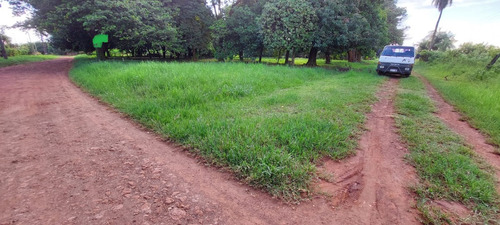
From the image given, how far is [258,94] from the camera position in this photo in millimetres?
6043

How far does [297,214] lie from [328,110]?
118 inches

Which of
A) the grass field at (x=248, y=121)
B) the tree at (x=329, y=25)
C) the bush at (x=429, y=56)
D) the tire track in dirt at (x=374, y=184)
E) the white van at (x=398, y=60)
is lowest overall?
the tire track in dirt at (x=374, y=184)

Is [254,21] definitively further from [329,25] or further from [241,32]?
[329,25]

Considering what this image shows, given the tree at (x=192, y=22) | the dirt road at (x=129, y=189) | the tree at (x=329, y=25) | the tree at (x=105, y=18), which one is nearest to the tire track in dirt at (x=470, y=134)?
the dirt road at (x=129, y=189)

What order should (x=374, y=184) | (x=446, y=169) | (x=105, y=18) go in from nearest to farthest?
(x=374, y=184), (x=446, y=169), (x=105, y=18)

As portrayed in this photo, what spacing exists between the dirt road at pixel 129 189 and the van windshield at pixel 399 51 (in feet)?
33.9

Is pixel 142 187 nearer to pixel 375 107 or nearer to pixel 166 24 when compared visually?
pixel 375 107

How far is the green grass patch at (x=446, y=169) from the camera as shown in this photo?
2.05 m

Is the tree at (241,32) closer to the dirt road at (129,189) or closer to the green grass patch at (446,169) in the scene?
the green grass patch at (446,169)

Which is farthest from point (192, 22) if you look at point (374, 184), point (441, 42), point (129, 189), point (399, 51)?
point (441, 42)

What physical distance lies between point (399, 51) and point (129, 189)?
13.3 m

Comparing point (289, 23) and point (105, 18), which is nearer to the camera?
point (105, 18)

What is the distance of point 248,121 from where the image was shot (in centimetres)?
361

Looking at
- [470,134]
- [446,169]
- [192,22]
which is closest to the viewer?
[446,169]
